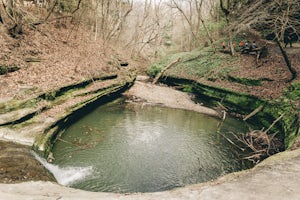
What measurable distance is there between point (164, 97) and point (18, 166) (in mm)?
16672

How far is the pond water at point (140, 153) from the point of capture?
9.63 m

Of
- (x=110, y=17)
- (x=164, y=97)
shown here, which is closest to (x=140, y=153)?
(x=164, y=97)

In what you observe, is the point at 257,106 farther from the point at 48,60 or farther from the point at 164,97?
the point at 48,60

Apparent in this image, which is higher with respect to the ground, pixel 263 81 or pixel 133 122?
pixel 263 81

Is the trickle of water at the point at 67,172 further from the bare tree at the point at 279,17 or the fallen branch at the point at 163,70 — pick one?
the fallen branch at the point at 163,70

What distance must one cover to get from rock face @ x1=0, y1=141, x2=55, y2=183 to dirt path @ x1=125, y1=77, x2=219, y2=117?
43.9 ft

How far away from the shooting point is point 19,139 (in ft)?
32.7

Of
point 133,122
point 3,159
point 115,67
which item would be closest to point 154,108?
point 133,122

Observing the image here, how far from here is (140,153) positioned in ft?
38.8

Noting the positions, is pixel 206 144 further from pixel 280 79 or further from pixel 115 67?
pixel 115 67

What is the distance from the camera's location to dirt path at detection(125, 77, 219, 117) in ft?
67.0

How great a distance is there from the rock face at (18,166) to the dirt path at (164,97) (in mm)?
13394

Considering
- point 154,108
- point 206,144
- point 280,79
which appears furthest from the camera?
point 154,108

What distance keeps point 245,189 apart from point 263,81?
50.1 ft
